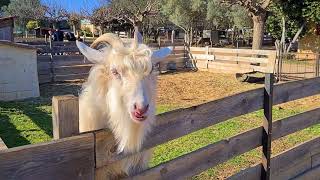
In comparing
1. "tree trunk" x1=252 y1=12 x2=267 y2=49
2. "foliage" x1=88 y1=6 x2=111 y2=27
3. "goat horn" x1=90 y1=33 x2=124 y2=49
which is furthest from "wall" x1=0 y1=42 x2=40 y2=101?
"foliage" x1=88 y1=6 x2=111 y2=27

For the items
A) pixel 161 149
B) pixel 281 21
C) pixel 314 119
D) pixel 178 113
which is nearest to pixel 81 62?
pixel 161 149

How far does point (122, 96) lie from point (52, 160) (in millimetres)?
551

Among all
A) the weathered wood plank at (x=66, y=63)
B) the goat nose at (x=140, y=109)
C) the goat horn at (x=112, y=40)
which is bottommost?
the weathered wood plank at (x=66, y=63)

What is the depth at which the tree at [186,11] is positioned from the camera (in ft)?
128

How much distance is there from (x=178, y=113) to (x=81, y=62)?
13501 millimetres

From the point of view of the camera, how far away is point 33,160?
1823 mm

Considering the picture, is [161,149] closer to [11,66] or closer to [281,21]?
[11,66]

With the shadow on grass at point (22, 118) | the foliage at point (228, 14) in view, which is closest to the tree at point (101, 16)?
the foliage at point (228, 14)

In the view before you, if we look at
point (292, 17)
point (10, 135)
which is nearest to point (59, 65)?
point (10, 135)

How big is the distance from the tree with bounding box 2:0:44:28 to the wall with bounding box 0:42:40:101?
41.8m

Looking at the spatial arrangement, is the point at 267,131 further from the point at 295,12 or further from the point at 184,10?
the point at 184,10

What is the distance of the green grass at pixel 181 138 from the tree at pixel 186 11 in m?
30.1

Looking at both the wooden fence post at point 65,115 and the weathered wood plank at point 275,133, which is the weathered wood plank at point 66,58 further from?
the wooden fence post at point 65,115

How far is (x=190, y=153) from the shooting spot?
296 cm
